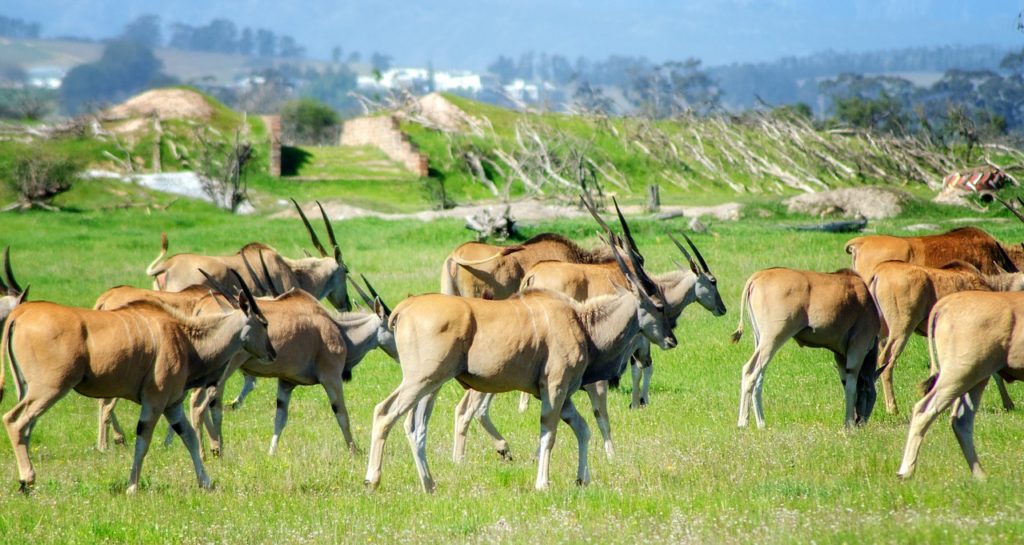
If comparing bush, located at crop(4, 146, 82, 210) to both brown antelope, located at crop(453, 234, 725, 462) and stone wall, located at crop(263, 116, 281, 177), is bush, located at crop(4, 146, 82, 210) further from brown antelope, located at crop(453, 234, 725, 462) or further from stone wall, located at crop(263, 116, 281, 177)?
brown antelope, located at crop(453, 234, 725, 462)

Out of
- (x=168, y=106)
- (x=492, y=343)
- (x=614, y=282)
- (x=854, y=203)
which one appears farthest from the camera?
(x=168, y=106)

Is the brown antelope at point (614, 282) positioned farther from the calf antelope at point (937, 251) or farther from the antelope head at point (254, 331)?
the calf antelope at point (937, 251)

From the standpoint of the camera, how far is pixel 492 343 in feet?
31.4

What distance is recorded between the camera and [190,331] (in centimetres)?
1039

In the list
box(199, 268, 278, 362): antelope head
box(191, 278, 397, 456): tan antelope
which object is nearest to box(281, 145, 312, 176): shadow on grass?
box(191, 278, 397, 456): tan antelope

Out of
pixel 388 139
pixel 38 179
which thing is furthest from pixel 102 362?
pixel 388 139

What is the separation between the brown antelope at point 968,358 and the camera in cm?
926

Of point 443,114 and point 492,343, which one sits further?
point 443,114

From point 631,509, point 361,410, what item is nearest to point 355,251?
point 361,410

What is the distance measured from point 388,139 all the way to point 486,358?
44.9 meters

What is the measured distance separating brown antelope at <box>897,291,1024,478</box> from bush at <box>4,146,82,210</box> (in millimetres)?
35468

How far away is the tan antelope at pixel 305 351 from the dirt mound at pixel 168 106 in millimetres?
42862

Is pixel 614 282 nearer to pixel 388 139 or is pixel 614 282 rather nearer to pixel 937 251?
pixel 937 251

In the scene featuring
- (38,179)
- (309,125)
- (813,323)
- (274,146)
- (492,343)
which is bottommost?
(309,125)
